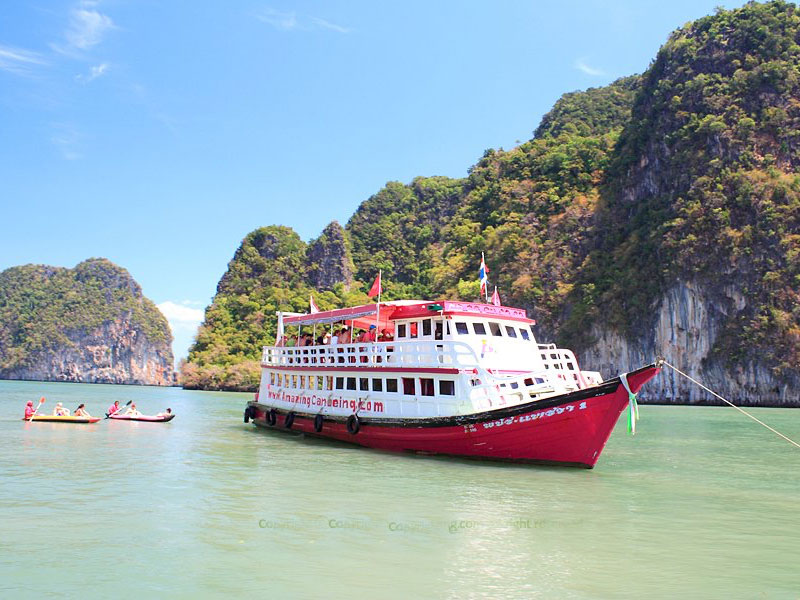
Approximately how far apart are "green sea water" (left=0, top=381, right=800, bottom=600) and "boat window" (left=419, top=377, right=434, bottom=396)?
75.0 inches

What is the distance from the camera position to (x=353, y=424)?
2186 centimetres

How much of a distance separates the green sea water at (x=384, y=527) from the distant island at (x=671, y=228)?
5197 cm

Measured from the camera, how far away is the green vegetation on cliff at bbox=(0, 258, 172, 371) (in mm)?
179625

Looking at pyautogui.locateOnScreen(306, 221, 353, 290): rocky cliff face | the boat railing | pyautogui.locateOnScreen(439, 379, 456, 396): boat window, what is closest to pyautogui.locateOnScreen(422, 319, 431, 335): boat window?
the boat railing

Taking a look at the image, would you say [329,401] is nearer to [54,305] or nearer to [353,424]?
[353,424]

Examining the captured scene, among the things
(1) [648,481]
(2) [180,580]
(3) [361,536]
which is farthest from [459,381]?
(2) [180,580]

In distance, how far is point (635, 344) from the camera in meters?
75.1

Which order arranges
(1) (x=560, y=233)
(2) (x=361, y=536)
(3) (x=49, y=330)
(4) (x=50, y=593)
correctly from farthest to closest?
(3) (x=49, y=330), (1) (x=560, y=233), (2) (x=361, y=536), (4) (x=50, y=593)

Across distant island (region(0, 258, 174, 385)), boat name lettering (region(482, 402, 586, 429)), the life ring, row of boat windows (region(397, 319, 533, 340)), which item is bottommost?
the life ring

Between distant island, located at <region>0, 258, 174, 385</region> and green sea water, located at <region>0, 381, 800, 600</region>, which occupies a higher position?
distant island, located at <region>0, 258, 174, 385</region>

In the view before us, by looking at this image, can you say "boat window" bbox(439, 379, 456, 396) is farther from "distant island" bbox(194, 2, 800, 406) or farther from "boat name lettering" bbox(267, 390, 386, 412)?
"distant island" bbox(194, 2, 800, 406)

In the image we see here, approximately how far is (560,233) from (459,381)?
237 feet

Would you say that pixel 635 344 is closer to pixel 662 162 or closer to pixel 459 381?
pixel 662 162

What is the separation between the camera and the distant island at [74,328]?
17812cm
